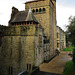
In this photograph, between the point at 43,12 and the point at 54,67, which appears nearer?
the point at 54,67

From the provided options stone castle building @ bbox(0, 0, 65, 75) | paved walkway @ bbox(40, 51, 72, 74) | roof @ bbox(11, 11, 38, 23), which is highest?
roof @ bbox(11, 11, 38, 23)

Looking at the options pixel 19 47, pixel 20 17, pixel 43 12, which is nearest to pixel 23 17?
pixel 20 17

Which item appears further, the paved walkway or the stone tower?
the stone tower

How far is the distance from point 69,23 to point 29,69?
13.6 meters

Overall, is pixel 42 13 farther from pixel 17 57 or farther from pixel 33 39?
pixel 17 57

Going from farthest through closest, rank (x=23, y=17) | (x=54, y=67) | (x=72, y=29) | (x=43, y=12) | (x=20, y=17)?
(x=43, y=12)
(x=20, y=17)
(x=23, y=17)
(x=54, y=67)
(x=72, y=29)

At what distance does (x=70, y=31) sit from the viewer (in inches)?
734

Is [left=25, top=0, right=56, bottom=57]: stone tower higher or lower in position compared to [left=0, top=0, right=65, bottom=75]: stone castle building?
higher

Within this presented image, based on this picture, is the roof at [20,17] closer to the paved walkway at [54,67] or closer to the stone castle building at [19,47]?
the stone castle building at [19,47]

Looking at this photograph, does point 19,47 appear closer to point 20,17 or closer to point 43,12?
point 20,17

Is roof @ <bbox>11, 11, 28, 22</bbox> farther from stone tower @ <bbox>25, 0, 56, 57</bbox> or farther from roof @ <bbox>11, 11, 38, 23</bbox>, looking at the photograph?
stone tower @ <bbox>25, 0, 56, 57</bbox>

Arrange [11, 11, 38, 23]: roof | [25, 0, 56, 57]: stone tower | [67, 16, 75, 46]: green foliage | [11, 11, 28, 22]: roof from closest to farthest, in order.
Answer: [67, 16, 75, 46]: green foliage < [11, 11, 38, 23]: roof < [11, 11, 28, 22]: roof < [25, 0, 56, 57]: stone tower

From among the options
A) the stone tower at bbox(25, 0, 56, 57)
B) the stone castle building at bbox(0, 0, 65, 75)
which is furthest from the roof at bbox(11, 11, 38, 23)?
the stone tower at bbox(25, 0, 56, 57)

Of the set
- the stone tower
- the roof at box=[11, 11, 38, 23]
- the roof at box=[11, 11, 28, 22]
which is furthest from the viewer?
the stone tower
